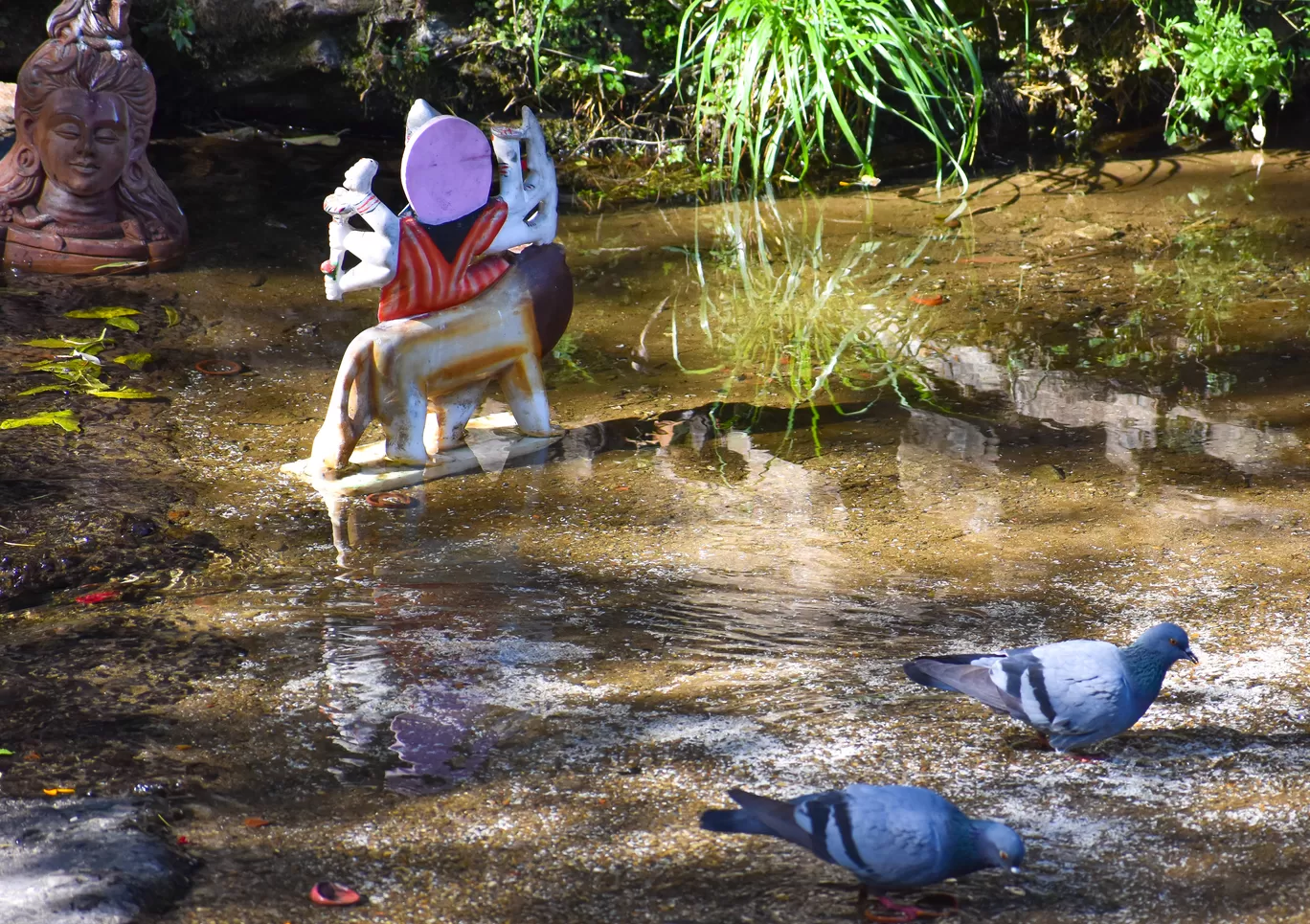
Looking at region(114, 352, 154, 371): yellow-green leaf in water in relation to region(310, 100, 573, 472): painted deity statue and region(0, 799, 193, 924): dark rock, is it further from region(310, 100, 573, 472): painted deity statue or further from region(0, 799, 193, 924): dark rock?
region(0, 799, 193, 924): dark rock

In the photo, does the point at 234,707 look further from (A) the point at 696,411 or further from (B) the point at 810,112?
(B) the point at 810,112

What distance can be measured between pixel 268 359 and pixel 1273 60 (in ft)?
20.5

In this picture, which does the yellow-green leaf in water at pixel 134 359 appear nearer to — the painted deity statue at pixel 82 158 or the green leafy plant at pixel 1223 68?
the painted deity statue at pixel 82 158

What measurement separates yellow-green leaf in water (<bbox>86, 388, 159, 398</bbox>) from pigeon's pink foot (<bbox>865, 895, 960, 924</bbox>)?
3566 millimetres

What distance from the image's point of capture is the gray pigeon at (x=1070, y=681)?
2.46 metres

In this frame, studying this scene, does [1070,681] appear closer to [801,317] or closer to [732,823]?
[732,823]

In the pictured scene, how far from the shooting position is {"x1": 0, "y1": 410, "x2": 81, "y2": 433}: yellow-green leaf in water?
435cm

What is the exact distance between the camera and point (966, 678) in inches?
99.3

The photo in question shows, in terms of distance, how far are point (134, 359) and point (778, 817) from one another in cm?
387

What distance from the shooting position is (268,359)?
513 cm

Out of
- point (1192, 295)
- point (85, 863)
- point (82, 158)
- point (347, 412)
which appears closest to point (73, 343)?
point (82, 158)

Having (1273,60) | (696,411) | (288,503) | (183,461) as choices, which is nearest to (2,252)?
(183,461)

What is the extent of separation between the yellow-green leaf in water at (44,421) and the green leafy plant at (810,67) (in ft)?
13.3

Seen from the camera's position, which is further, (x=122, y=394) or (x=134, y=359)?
(x=134, y=359)
